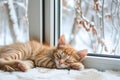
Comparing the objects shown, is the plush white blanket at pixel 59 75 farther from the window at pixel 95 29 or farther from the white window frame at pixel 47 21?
the white window frame at pixel 47 21

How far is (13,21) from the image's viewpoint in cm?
180

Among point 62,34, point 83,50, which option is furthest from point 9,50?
point 83,50

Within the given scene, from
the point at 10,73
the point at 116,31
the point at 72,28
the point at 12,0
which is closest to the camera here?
the point at 10,73

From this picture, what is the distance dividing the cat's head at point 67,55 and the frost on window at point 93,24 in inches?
4.0

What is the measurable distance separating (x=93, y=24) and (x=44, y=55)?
38 centimetres

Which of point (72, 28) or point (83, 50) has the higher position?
point (72, 28)

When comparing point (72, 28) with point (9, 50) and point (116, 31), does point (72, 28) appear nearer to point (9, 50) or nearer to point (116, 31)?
point (116, 31)

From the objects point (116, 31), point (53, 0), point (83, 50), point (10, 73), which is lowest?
point (10, 73)

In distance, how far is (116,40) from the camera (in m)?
1.45

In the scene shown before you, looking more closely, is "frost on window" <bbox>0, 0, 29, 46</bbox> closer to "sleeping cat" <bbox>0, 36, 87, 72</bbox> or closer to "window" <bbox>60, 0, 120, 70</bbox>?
"sleeping cat" <bbox>0, 36, 87, 72</bbox>

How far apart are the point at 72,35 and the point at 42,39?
0.22 metres

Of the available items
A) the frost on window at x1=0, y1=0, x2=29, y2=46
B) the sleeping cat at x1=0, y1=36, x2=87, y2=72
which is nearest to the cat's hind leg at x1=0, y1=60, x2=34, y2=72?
the sleeping cat at x1=0, y1=36, x2=87, y2=72

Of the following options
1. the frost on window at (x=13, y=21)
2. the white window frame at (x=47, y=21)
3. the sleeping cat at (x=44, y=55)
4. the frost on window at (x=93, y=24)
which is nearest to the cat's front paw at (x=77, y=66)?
the sleeping cat at (x=44, y=55)

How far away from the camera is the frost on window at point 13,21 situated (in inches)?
69.3
